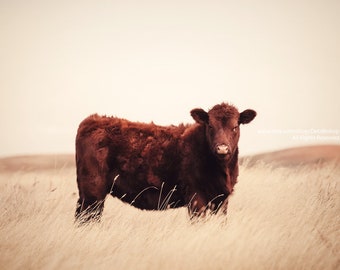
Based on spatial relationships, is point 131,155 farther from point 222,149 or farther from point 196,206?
point 222,149

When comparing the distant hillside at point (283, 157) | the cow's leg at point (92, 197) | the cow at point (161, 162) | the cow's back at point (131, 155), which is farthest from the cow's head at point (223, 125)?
the distant hillside at point (283, 157)

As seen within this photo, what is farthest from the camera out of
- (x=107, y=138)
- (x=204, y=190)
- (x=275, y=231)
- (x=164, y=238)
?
(x=107, y=138)

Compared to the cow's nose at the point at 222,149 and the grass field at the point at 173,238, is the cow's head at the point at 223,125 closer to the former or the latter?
the cow's nose at the point at 222,149

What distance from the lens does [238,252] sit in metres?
4.75

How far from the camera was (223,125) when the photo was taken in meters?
6.04

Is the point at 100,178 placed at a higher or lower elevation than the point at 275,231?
higher

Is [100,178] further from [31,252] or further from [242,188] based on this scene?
[242,188]

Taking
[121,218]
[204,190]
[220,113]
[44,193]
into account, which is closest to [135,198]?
[121,218]

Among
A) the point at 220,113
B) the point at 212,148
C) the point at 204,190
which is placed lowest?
the point at 204,190

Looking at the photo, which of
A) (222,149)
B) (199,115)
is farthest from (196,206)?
(199,115)

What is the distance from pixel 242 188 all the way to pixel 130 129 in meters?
3.08

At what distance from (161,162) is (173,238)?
54.7 inches

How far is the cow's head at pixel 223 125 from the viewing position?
227 inches

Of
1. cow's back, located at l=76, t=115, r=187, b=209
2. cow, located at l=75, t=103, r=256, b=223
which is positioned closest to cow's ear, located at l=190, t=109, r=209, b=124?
cow, located at l=75, t=103, r=256, b=223
